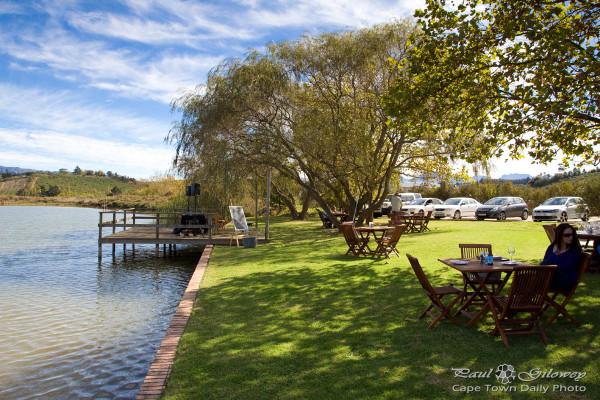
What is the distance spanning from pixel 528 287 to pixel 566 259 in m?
1.10

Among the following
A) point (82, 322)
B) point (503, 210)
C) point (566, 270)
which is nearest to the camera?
point (566, 270)

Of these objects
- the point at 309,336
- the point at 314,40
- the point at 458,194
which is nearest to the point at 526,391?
the point at 309,336

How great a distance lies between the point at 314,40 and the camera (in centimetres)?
1666

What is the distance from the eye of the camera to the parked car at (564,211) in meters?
22.2

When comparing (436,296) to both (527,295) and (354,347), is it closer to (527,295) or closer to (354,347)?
(527,295)

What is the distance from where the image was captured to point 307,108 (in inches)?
675

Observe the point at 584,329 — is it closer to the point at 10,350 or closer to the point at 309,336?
the point at 309,336

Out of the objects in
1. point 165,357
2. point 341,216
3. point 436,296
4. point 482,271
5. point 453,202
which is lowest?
point 165,357

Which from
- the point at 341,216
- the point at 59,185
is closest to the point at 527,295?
the point at 341,216

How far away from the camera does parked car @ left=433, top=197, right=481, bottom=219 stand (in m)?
27.4

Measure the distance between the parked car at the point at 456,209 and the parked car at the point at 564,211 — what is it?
200 inches

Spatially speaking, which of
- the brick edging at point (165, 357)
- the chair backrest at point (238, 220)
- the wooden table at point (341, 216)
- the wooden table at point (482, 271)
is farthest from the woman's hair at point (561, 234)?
the wooden table at point (341, 216)

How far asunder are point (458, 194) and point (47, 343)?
35.8 meters

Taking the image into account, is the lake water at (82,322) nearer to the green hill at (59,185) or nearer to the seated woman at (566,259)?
the seated woman at (566,259)
